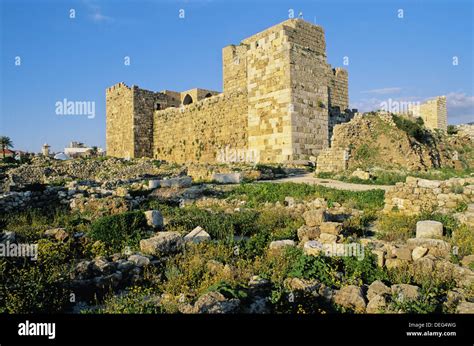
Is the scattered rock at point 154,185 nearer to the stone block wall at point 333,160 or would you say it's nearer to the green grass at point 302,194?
the green grass at point 302,194

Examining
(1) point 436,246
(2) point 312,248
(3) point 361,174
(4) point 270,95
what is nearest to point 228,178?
(3) point 361,174

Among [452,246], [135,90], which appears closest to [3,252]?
[452,246]

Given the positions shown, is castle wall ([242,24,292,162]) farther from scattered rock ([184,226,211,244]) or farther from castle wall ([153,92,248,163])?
scattered rock ([184,226,211,244])

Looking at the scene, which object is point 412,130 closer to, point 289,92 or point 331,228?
point 289,92

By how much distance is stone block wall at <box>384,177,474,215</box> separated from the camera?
9109mm

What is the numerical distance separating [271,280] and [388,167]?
1339cm

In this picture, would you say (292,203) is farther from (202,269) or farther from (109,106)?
(109,106)

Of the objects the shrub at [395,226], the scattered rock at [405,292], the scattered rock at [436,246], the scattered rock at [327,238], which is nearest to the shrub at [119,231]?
the scattered rock at [327,238]

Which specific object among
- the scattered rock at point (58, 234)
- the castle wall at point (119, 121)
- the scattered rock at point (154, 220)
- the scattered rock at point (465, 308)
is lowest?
the scattered rock at point (465, 308)

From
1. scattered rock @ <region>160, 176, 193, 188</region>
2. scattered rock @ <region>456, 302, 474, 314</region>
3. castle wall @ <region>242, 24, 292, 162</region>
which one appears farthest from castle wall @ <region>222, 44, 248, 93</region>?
scattered rock @ <region>456, 302, 474, 314</region>

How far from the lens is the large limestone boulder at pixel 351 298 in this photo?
15.4ft

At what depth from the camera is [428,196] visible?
9.34m

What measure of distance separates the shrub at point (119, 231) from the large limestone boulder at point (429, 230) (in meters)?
5.77

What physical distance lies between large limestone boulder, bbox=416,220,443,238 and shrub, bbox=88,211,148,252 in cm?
577
